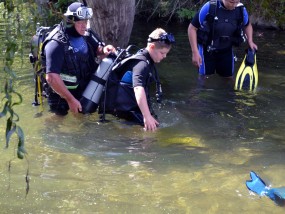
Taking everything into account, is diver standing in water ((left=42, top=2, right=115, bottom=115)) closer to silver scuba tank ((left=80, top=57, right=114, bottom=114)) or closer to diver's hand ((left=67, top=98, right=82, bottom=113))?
diver's hand ((left=67, top=98, right=82, bottom=113))

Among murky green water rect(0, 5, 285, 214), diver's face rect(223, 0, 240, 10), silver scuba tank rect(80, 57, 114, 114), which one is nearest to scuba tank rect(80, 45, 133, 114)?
silver scuba tank rect(80, 57, 114, 114)

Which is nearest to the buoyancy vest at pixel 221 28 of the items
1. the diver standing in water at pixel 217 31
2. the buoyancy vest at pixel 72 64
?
the diver standing in water at pixel 217 31

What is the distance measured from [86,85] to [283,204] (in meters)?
2.87

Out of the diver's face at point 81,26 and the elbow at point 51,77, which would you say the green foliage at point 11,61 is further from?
the diver's face at point 81,26

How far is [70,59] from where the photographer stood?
5727 mm

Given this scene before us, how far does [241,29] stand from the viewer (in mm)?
7473

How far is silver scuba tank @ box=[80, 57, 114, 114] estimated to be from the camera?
229 inches

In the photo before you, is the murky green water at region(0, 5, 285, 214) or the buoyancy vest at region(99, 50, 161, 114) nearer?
the murky green water at region(0, 5, 285, 214)

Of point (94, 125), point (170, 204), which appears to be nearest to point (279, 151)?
point (170, 204)

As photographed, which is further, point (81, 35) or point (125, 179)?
point (81, 35)

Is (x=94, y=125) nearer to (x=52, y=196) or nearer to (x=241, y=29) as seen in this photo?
(x=52, y=196)

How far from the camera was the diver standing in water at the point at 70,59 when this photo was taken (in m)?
5.50

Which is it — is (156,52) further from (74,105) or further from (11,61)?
(11,61)

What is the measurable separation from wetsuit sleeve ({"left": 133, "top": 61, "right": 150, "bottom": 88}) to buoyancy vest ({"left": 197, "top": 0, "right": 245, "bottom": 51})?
2.27 meters
